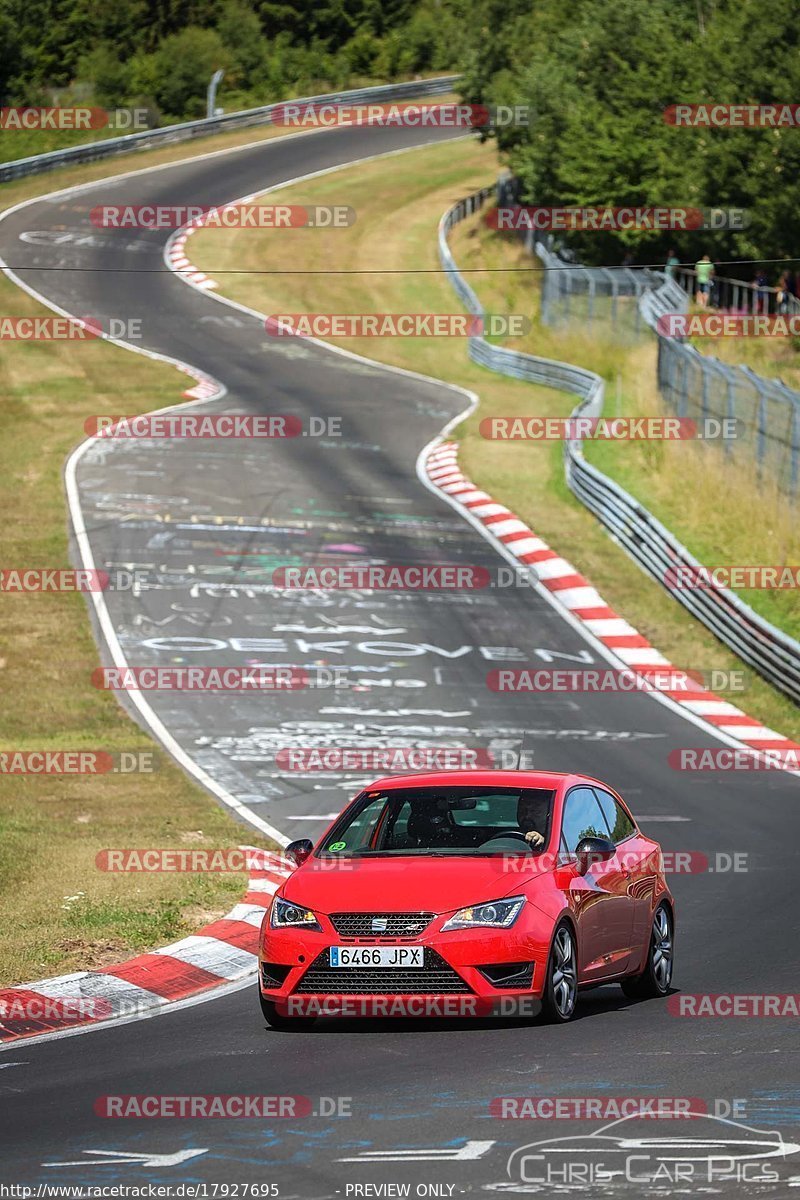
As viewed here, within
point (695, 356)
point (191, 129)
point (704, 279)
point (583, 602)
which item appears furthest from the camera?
point (191, 129)

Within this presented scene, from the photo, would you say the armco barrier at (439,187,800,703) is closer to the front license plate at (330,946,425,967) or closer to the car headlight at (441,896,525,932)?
the car headlight at (441,896,525,932)

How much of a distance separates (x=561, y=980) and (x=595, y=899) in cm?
69

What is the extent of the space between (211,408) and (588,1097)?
33.5 metres

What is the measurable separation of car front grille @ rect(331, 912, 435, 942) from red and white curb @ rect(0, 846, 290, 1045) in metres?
1.87

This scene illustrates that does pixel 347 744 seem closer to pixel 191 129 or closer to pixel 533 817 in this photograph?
pixel 533 817

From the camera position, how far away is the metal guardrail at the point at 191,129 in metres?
68.8

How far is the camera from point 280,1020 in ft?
33.8

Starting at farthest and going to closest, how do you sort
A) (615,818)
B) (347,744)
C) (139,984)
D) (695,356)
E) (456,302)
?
(456,302) → (695,356) → (347,744) → (139,984) → (615,818)

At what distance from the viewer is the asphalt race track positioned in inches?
300

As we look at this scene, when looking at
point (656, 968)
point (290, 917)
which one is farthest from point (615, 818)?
point (290, 917)

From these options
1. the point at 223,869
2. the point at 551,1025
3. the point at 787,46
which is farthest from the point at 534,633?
the point at 787,46

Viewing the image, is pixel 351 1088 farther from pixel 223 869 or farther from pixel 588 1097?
pixel 223 869

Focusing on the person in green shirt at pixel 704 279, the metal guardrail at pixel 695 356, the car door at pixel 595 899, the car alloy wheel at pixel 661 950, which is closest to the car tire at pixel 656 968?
the car alloy wheel at pixel 661 950

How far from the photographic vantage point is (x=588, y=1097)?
816 cm
